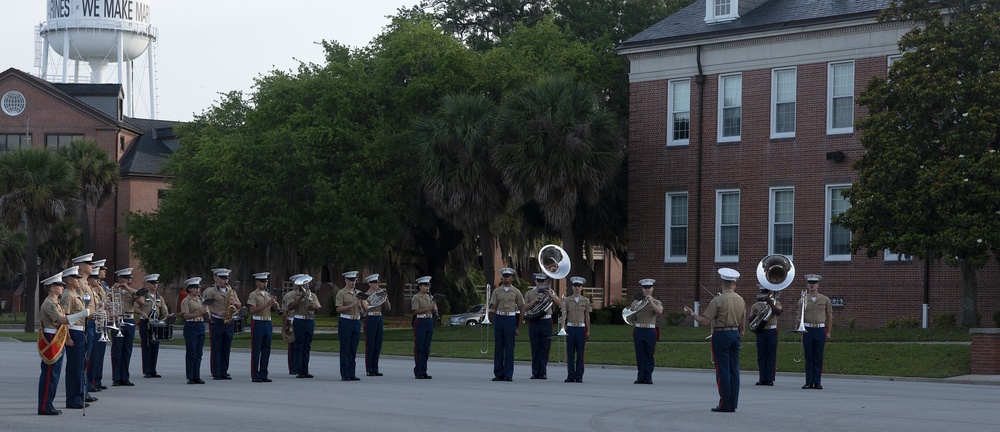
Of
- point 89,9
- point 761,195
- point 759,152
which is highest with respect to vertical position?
point 89,9

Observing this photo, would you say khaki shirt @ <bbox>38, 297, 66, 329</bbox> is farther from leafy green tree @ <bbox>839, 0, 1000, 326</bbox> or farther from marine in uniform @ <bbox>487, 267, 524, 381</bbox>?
leafy green tree @ <bbox>839, 0, 1000, 326</bbox>

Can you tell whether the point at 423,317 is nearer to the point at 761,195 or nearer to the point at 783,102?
the point at 761,195

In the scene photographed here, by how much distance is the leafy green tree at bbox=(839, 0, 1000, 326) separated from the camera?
99.8ft

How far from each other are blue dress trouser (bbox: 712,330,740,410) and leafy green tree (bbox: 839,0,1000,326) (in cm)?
1522

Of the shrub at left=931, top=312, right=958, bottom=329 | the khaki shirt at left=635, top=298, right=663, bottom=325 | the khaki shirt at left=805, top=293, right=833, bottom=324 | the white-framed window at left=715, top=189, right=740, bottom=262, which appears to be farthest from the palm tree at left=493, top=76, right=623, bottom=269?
the khaki shirt at left=805, top=293, right=833, bottom=324

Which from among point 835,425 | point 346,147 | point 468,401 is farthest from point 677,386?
point 346,147

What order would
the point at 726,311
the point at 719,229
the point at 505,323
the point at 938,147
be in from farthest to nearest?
the point at 719,229, the point at 938,147, the point at 505,323, the point at 726,311

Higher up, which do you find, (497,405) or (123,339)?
(123,339)

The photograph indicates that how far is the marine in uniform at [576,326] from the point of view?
72.3 ft

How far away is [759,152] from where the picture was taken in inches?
1566

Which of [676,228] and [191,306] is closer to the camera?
[191,306]

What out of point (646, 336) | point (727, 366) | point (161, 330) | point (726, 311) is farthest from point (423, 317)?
point (727, 366)

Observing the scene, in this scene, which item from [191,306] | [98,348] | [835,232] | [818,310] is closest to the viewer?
[98,348]

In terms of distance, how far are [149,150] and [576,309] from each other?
189ft
